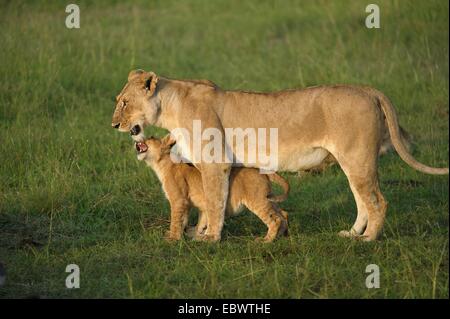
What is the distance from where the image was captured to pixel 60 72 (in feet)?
32.1

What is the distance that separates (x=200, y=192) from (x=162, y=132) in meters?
2.55

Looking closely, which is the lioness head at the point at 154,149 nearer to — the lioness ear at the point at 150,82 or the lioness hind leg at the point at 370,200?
the lioness ear at the point at 150,82

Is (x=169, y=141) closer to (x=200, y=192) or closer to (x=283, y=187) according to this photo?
(x=200, y=192)

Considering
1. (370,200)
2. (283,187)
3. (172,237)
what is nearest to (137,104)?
(172,237)

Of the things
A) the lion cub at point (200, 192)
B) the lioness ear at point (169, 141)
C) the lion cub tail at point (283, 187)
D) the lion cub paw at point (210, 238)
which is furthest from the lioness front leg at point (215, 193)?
the lioness ear at point (169, 141)

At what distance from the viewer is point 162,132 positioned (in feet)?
29.7

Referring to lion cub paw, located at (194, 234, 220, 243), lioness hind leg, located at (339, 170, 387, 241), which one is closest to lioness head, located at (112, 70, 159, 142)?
lion cub paw, located at (194, 234, 220, 243)

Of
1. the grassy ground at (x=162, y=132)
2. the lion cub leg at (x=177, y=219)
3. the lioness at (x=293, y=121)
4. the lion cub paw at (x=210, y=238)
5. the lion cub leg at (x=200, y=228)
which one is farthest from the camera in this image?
the lion cub leg at (x=200, y=228)

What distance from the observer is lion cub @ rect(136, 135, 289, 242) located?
6430mm

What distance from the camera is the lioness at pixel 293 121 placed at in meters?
6.23

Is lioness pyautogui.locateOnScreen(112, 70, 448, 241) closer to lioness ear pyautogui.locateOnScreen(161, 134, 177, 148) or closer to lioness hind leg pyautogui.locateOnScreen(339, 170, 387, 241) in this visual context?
lioness hind leg pyautogui.locateOnScreen(339, 170, 387, 241)
